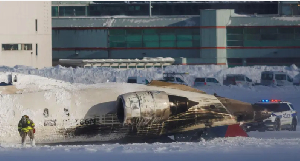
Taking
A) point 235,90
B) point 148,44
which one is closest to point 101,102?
point 235,90

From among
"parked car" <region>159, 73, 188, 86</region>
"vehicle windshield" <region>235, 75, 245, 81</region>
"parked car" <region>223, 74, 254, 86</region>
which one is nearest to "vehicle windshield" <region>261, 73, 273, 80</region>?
"parked car" <region>223, 74, 254, 86</region>

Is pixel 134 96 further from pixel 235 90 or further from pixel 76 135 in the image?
pixel 235 90

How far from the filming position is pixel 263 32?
81375 millimetres

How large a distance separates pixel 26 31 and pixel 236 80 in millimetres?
20900

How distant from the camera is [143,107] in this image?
27.0 m

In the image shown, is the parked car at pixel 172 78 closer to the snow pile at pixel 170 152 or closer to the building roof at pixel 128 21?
the building roof at pixel 128 21

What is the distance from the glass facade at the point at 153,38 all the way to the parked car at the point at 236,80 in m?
13.9

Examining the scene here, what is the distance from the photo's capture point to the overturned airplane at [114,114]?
27.2m

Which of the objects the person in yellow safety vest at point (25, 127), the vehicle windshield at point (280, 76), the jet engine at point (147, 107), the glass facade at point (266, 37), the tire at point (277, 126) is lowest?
the tire at point (277, 126)

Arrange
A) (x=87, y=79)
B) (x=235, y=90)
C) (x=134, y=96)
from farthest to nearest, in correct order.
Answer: (x=87, y=79) < (x=235, y=90) < (x=134, y=96)

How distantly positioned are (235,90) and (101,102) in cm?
3335

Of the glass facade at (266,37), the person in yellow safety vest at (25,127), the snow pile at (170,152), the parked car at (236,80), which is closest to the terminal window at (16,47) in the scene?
the parked car at (236,80)

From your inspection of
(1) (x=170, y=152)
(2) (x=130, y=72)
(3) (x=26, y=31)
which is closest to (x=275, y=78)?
(2) (x=130, y=72)

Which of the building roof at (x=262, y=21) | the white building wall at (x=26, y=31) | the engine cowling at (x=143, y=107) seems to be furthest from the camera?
the building roof at (x=262, y=21)
